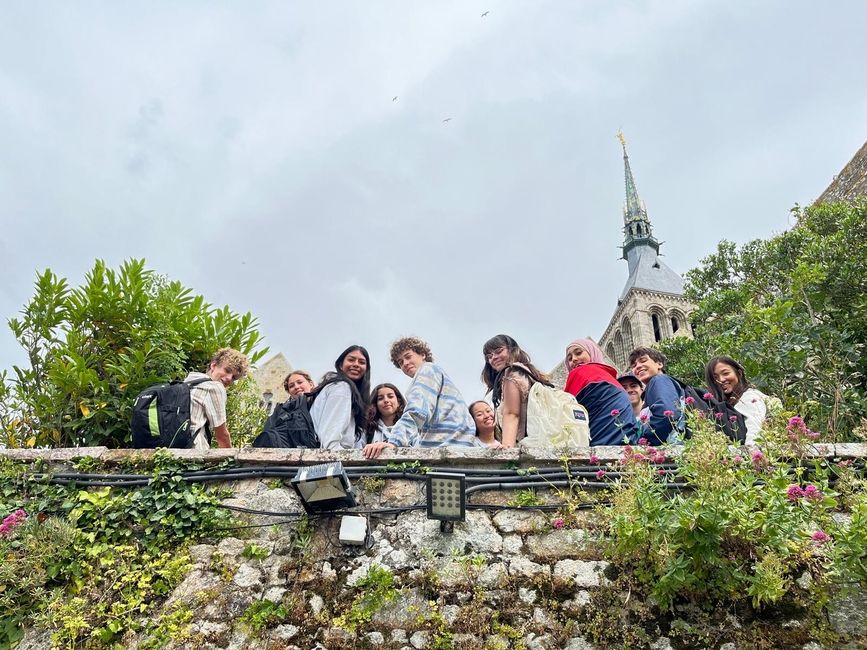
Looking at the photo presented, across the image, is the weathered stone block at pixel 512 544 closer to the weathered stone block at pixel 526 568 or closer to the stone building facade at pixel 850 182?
the weathered stone block at pixel 526 568

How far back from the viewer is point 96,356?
543 cm

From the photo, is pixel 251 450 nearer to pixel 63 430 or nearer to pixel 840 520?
pixel 63 430

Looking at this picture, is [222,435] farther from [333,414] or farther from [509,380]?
[509,380]

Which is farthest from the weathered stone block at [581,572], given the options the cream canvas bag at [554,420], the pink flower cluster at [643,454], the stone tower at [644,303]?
the stone tower at [644,303]

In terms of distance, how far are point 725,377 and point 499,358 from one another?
1741mm

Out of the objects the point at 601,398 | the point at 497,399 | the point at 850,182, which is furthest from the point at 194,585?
the point at 850,182

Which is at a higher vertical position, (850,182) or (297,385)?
(850,182)

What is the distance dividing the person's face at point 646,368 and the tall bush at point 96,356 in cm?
389

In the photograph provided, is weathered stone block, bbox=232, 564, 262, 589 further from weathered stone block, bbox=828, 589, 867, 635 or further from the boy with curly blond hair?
weathered stone block, bbox=828, 589, 867, 635

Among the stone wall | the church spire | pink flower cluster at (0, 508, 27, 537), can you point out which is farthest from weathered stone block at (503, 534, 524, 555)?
the church spire

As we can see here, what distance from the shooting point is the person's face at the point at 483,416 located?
18.5 feet

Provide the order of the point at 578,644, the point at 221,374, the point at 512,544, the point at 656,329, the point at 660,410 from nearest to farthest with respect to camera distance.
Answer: the point at 578,644 < the point at 512,544 < the point at 660,410 < the point at 221,374 < the point at 656,329

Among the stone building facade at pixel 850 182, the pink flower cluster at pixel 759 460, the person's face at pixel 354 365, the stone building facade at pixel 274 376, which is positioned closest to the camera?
the pink flower cluster at pixel 759 460

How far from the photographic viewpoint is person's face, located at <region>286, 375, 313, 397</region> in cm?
545
